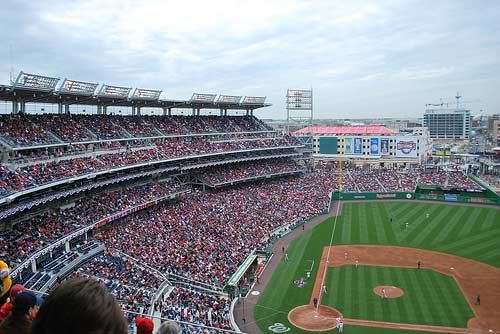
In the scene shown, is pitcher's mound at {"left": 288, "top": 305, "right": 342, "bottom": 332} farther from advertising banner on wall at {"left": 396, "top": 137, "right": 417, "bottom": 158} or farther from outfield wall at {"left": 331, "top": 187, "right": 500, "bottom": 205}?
advertising banner on wall at {"left": 396, "top": 137, "right": 417, "bottom": 158}

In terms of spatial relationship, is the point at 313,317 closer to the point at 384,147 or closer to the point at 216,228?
the point at 216,228

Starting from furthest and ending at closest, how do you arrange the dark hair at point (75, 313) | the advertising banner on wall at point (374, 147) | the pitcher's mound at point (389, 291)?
the advertising banner on wall at point (374, 147) < the pitcher's mound at point (389, 291) < the dark hair at point (75, 313)

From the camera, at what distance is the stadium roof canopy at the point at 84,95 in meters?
34.6

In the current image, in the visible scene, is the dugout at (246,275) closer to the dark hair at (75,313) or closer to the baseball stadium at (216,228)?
the baseball stadium at (216,228)

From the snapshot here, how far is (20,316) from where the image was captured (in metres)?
2.93

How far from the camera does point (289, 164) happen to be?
69375 mm

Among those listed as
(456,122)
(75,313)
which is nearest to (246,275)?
(75,313)

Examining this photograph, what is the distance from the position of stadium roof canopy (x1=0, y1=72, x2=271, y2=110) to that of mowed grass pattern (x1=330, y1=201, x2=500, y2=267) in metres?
24.5

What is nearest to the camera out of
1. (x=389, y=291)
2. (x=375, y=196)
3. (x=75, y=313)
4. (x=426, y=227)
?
(x=75, y=313)

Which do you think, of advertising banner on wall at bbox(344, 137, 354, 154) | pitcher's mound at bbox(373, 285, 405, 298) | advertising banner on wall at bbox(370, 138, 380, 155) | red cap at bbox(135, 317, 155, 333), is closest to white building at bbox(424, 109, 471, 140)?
advertising banner on wall at bbox(344, 137, 354, 154)

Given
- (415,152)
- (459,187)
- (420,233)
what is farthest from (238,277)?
(415,152)

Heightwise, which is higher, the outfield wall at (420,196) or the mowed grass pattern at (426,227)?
the outfield wall at (420,196)

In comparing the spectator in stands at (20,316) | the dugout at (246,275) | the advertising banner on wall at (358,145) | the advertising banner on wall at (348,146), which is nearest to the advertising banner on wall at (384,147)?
the advertising banner on wall at (358,145)

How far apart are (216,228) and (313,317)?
15.2 metres
